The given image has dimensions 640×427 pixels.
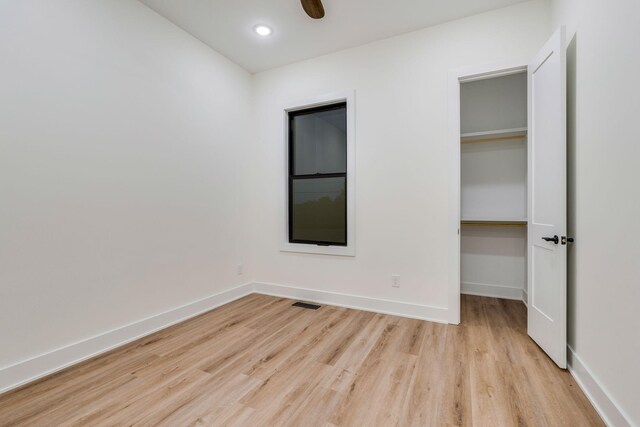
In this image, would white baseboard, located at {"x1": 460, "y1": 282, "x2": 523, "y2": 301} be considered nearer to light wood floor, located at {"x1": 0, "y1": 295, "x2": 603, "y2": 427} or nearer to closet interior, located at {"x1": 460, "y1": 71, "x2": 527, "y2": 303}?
closet interior, located at {"x1": 460, "y1": 71, "x2": 527, "y2": 303}

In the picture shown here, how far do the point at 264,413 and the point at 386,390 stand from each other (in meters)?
0.73

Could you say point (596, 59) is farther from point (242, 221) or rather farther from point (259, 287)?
point (259, 287)

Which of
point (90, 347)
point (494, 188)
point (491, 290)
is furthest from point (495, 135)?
point (90, 347)

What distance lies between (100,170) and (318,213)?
7.12ft

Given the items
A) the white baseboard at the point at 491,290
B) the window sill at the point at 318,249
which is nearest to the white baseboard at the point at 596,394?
the white baseboard at the point at 491,290

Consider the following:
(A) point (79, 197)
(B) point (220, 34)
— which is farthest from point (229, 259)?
(B) point (220, 34)

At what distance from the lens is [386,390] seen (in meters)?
1.77

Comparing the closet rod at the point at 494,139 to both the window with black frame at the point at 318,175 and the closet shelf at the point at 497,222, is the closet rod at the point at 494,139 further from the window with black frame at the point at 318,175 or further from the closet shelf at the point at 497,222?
the window with black frame at the point at 318,175

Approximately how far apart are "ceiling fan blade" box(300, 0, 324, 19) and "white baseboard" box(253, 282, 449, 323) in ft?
8.90

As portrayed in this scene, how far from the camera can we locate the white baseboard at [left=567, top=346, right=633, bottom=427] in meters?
1.40

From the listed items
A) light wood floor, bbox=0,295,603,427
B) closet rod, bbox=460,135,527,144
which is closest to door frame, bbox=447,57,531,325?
light wood floor, bbox=0,295,603,427

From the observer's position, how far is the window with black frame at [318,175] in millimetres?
3438

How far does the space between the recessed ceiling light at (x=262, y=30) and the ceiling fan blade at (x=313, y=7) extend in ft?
2.29

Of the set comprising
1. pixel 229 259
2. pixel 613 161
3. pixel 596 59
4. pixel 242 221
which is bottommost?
pixel 229 259
